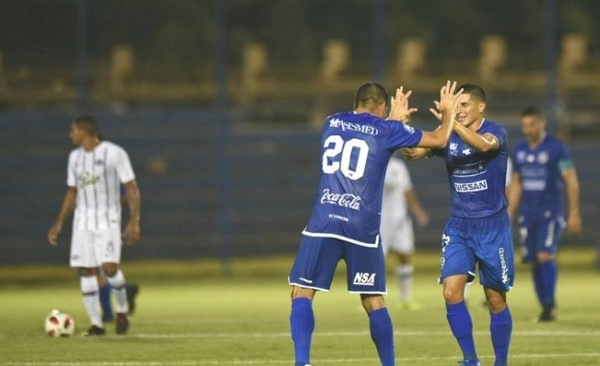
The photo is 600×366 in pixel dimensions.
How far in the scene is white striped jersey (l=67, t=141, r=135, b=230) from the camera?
14.3 metres

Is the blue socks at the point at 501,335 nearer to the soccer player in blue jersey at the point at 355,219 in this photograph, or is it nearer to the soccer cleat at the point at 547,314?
the soccer player in blue jersey at the point at 355,219

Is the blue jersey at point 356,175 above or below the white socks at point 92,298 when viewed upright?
above

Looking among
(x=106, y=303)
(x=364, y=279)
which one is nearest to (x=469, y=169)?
(x=364, y=279)

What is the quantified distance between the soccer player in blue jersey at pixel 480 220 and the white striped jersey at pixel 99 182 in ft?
15.2

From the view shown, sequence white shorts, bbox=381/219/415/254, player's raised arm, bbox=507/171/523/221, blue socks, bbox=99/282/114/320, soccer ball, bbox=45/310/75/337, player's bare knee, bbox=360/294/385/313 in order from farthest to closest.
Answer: white shorts, bbox=381/219/415/254, blue socks, bbox=99/282/114/320, player's raised arm, bbox=507/171/523/221, soccer ball, bbox=45/310/75/337, player's bare knee, bbox=360/294/385/313

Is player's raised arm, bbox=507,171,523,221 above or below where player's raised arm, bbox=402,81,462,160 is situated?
below

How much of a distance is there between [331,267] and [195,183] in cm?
1608

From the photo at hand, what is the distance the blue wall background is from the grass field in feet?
1.46

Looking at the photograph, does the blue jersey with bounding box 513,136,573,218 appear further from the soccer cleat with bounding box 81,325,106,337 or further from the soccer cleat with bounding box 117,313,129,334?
the soccer cleat with bounding box 81,325,106,337

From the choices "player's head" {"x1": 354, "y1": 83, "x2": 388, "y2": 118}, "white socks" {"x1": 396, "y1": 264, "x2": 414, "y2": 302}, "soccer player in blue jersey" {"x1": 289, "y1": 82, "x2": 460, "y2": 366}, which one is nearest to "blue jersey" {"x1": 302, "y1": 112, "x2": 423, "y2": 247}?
"soccer player in blue jersey" {"x1": 289, "y1": 82, "x2": 460, "y2": 366}

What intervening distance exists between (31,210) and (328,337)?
12.3 m

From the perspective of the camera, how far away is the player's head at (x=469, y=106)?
1073cm

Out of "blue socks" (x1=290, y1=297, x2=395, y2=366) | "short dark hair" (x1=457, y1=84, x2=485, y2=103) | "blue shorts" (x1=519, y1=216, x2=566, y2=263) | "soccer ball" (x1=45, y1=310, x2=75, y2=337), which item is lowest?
"soccer ball" (x1=45, y1=310, x2=75, y2=337)

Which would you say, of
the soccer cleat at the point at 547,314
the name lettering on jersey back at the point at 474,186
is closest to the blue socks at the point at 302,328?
the name lettering on jersey back at the point at 474,186
